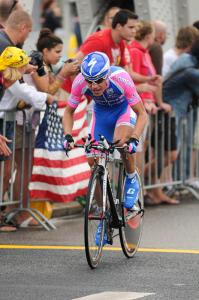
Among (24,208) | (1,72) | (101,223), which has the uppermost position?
(1,72)

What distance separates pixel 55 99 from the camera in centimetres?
1365

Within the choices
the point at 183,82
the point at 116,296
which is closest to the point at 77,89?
the point at 116,296

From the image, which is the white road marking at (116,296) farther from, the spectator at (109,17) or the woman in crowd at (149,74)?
the spectator at (109,17)

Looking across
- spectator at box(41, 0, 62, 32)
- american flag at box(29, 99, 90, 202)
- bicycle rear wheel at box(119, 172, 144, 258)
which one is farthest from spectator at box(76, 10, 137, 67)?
spectator at box(41, 0, 62, 32)

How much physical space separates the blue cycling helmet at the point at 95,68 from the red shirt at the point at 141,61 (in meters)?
4.65

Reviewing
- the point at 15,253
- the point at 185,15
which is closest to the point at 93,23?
the point at 185,15

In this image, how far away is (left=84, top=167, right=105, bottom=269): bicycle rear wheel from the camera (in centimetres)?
1038

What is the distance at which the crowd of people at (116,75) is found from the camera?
39.8ft

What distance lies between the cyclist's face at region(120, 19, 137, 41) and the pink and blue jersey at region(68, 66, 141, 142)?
328 centimetres

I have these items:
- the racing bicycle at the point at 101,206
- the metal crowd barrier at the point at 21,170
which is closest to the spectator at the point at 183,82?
the metal crowd barrier at the point at 21,170

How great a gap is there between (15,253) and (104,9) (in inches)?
308

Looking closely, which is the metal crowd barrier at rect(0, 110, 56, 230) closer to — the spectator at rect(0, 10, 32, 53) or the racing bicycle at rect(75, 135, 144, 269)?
the spectator at rect(0, 10, 32, 53)

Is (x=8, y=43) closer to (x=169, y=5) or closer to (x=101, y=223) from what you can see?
(x=101, y=223)

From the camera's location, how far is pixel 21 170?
1364cm
